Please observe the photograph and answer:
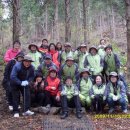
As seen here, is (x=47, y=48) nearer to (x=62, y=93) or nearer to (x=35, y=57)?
(x=35, y=57)

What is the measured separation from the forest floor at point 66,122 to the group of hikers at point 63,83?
0.79 ft

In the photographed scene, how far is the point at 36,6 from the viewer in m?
37.4

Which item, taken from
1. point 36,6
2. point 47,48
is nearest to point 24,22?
point 36,6

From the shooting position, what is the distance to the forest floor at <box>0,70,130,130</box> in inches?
324

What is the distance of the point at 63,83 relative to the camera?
966 cm

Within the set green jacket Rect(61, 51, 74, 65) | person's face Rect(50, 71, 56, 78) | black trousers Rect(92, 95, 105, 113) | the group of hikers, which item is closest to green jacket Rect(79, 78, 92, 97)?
the group of hikers

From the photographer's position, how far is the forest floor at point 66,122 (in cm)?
823

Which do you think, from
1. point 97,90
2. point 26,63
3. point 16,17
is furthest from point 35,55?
point 16,17

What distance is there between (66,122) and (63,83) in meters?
1.49

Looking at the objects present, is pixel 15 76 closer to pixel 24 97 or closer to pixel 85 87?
pixel 24 97

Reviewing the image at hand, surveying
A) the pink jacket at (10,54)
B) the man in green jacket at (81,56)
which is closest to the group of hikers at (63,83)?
the pink jacket at (10,54)

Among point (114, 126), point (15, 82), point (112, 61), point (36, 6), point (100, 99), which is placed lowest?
point (114, 126)

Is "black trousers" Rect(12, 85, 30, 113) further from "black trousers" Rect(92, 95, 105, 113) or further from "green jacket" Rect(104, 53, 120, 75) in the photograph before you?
"green jacket" Rect(104, 53, 120, 75)

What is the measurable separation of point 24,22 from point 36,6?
519 inches
